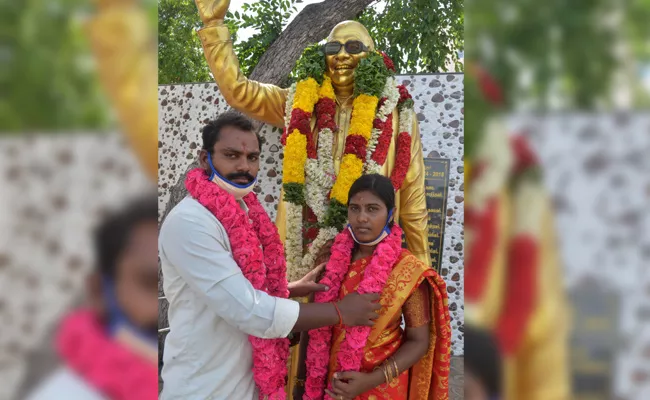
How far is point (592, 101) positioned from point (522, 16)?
0.15 meters

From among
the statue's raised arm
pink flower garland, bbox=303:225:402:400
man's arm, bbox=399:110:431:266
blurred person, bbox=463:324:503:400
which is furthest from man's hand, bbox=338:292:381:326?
the statue's raised arm

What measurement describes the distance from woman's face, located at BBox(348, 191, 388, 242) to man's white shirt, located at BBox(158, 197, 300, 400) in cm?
60

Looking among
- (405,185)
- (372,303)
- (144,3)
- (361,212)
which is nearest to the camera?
(144,3)

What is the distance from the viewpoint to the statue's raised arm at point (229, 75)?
4055 millimetres

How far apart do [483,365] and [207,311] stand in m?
1.38

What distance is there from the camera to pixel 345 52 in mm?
4066

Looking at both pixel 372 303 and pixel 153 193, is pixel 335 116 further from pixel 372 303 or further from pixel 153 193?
pixel 153 193

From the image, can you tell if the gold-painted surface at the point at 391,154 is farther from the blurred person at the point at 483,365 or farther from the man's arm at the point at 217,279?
the blurred person at the point at 483,365

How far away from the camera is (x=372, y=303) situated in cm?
230

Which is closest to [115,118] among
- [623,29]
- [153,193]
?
[153,193]

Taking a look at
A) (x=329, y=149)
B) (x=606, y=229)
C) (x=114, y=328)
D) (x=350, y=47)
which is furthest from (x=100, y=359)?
(x=350, y=47)

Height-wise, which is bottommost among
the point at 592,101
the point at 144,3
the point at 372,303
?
the point at 372,303

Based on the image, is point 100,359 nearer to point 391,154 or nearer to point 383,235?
point 383,235

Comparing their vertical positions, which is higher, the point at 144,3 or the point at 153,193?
the point at 144,3
